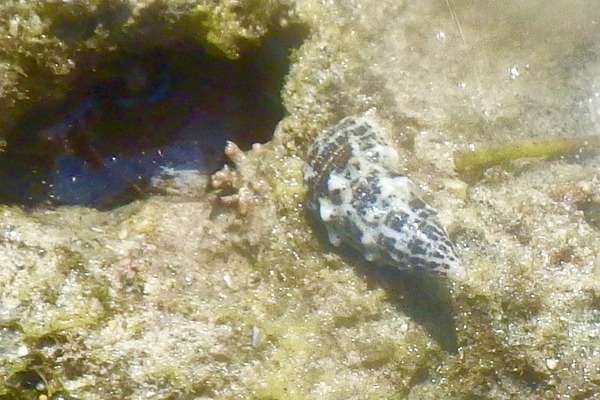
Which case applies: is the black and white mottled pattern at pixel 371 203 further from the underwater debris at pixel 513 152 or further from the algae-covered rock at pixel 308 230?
the underwater debris at pixel 513 152

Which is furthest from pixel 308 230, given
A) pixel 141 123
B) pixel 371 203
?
pixel 141 123

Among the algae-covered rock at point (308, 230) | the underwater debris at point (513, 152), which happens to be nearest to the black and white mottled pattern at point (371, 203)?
the algae-covered rock at point (308, 230)

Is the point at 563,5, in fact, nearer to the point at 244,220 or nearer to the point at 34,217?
the point at 244,220

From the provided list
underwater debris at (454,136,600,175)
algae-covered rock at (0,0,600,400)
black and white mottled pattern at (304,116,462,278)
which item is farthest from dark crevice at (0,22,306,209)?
underwater debris at (454,136,600,175)

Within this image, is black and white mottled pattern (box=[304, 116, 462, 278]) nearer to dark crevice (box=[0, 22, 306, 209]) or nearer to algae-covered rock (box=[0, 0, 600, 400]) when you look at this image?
algae-covered rock (box=[0, 0, 600, 400])

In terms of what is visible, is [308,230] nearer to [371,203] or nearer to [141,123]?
[371,203]

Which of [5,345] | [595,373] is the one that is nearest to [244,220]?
[5,345]
